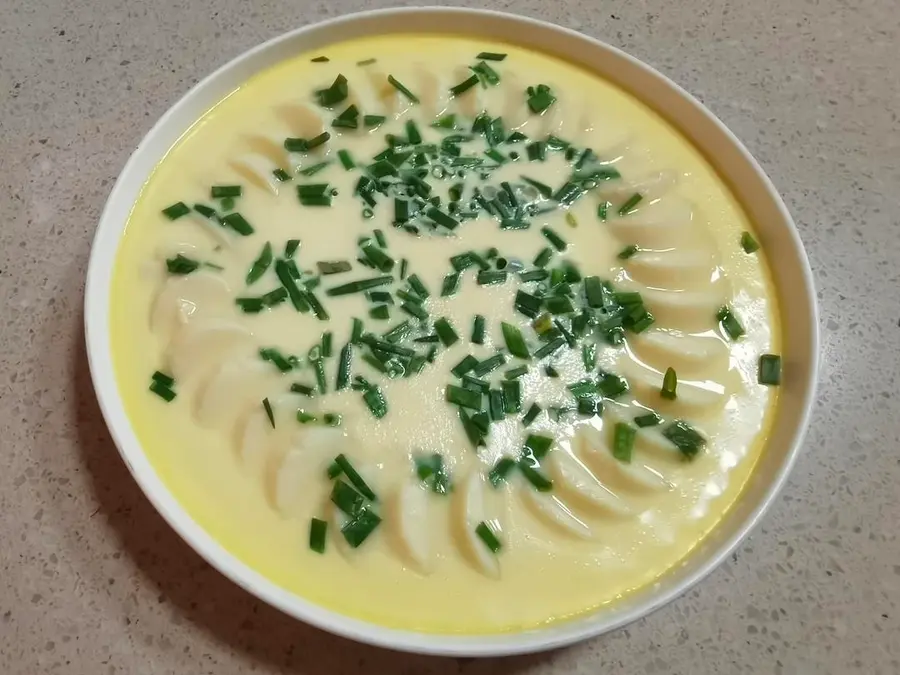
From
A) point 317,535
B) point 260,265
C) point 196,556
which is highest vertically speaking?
point 260,265

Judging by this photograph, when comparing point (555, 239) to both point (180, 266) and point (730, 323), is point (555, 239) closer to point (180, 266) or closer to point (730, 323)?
point (730, 323)

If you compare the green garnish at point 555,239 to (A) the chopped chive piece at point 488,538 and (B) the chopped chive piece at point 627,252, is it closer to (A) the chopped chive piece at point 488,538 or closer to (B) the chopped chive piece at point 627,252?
(B) the chopped chive piece at point 627,252

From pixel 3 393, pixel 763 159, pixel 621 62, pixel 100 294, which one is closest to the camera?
pixel 100 294

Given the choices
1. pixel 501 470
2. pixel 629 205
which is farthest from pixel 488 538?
pixel 629 205

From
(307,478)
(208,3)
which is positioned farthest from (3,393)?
(208,3)

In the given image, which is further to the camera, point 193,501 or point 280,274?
point 280,274

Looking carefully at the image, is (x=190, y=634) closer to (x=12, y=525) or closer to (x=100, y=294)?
(x=12, y=525)

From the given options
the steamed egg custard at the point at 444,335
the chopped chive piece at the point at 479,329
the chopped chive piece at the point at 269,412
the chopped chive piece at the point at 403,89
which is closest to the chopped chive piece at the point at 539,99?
the steamed egg custard at the point at 444,335
